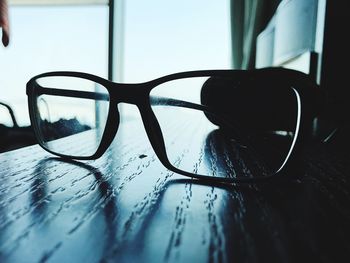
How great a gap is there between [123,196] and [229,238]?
0.07 meters

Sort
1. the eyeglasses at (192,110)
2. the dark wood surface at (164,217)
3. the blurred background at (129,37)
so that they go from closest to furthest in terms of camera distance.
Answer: the dark wood surface at (164,217)
the eyeglasses at (192,110)
the blurred background at (129,37)

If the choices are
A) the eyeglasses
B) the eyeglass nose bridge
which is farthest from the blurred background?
the eyeglass nose bridge

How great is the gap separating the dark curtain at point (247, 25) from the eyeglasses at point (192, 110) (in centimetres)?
100

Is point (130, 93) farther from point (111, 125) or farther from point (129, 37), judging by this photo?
point (129, 37)

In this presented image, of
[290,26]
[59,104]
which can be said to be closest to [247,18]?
[290,26]

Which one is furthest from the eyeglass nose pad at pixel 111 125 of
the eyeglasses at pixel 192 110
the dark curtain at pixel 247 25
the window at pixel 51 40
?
the window at pixel 51 40

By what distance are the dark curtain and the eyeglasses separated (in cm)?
100

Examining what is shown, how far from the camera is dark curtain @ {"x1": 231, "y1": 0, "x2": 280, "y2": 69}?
1270mm

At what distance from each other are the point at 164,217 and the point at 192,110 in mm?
287

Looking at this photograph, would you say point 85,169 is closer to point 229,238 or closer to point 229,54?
point 229,238

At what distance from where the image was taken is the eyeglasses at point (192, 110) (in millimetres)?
243

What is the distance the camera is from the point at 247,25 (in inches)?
56.2

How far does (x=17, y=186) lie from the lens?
18 centimetres

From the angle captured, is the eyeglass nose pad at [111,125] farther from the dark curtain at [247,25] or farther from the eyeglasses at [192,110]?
the dark curtain at [247,25]
